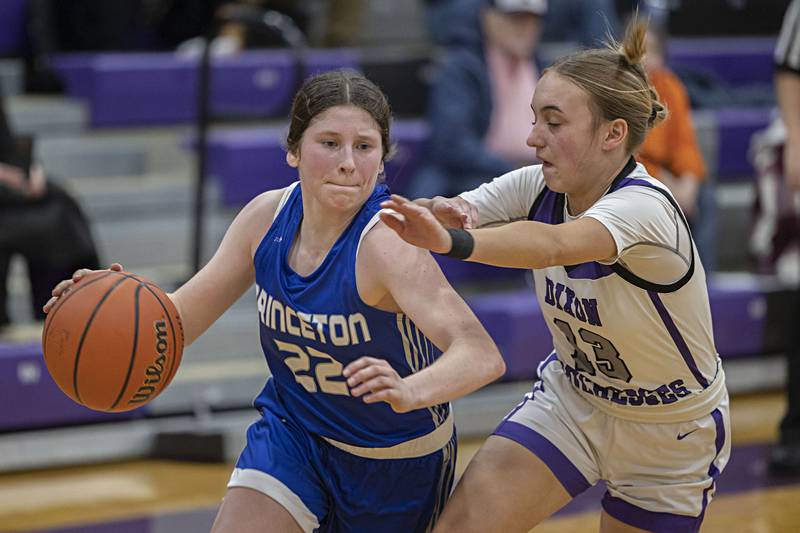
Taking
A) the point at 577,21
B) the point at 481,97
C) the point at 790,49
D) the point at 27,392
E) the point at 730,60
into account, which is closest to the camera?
the point at 790,49

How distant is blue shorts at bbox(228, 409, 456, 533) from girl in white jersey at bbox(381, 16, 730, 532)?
4.0 inches

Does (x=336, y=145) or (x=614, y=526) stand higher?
(x=336, y=145)

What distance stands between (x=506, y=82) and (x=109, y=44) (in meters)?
2.55

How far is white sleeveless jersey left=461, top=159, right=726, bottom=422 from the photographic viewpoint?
9.80ft

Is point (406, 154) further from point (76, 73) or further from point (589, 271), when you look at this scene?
point (589, 271)

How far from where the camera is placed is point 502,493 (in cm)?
312

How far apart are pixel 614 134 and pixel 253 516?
3.98ft

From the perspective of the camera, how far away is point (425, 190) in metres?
6.07

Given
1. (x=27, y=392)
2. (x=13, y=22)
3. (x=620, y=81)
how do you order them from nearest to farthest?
(x=620, y=81)
(x=27, y=392)
(x=13, y=22)

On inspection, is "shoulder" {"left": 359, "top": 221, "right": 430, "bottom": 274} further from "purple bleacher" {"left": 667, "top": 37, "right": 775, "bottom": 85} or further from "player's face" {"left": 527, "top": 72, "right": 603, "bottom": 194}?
"purple bleacher" {"left": 667, "top": 37, "right": 775, "bottom": 85}

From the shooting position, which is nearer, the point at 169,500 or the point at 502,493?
the point at 502,493

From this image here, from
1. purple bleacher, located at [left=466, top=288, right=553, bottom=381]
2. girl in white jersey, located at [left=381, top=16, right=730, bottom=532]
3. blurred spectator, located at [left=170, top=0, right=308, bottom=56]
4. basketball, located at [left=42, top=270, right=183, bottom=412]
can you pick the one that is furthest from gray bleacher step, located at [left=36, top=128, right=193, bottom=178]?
girl in white jersey, located at [left=381, top=16, right=730, bottom=532]

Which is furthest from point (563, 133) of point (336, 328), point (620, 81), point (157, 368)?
point (157, 368)

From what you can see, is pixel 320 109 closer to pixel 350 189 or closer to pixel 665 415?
pixel 350 189
